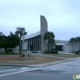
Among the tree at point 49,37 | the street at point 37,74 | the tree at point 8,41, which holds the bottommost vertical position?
the street at point 37,74

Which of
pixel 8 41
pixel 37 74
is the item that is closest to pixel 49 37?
pixel 8 41

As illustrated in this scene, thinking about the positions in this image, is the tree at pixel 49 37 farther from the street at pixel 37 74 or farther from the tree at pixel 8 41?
the street at pixel 37 74

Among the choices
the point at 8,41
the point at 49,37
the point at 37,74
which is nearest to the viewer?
the point at 37,74

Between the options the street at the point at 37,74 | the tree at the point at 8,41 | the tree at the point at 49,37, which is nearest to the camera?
the street at the point at 37,74

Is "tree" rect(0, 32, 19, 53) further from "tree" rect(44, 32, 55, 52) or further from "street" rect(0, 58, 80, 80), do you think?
"street" rect(0, 58, 80, 80)

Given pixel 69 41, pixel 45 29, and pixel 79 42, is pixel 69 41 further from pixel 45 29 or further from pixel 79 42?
pixel 45 29

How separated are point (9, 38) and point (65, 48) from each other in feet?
139

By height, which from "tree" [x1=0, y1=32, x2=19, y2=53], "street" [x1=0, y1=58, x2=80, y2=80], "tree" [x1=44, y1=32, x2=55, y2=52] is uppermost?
"tree" [x1=44, y1=32, x2=55, y2=52]

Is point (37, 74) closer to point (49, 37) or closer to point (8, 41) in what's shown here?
point (8, 41)

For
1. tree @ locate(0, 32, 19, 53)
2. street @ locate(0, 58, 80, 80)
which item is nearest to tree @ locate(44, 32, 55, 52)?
tree @ locate(0, 32, 19, 53)

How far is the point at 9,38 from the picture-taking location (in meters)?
65.9

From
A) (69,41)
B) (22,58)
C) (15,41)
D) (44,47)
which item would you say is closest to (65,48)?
(69,41)

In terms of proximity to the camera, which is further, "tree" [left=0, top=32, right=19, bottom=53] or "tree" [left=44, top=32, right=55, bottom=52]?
"tree" [left=44, top=32, right=55, bottom=52]

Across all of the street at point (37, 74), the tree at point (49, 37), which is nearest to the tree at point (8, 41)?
the tree at point (49, 37)
